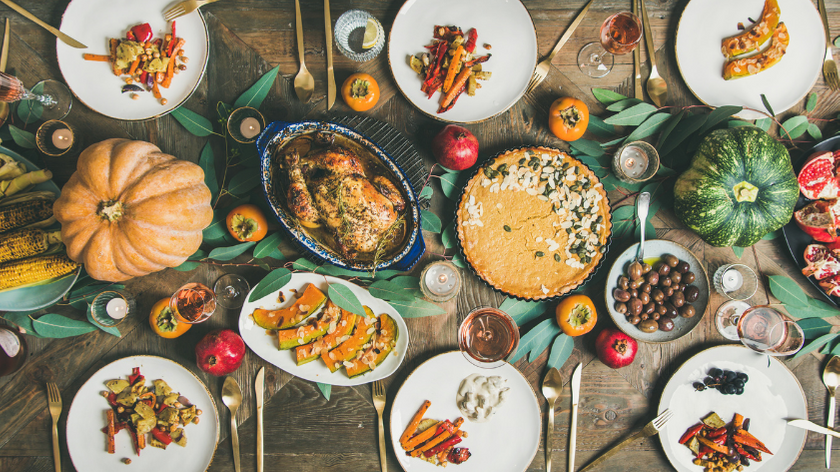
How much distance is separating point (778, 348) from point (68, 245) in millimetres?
3607

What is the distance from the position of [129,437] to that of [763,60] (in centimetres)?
407

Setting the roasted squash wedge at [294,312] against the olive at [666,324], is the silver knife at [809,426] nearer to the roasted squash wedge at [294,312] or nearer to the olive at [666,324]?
the olive at [666,324]

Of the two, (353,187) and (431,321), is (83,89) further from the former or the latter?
(431,321)

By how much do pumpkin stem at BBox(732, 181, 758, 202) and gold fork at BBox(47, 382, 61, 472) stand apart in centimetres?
378

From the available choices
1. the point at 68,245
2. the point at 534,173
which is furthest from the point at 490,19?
the point at 68,245

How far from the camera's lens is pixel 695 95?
236 centimetres

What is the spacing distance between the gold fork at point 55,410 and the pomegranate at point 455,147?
250 cm

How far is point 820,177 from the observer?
2312mm

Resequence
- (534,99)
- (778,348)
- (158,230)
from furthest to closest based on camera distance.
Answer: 1. (534,99)
2. (778,348)
3. (158,230)

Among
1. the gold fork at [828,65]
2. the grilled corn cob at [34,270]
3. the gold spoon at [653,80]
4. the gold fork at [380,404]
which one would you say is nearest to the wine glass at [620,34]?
the gold spoon at [653,80]

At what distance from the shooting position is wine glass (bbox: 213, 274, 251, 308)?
2.38 m

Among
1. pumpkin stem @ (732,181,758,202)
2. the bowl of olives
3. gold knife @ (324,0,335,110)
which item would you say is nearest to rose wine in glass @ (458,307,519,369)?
the bowl of olives

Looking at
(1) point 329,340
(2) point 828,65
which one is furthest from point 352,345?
(2) point 828,65

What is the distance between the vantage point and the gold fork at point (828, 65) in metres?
2.36
